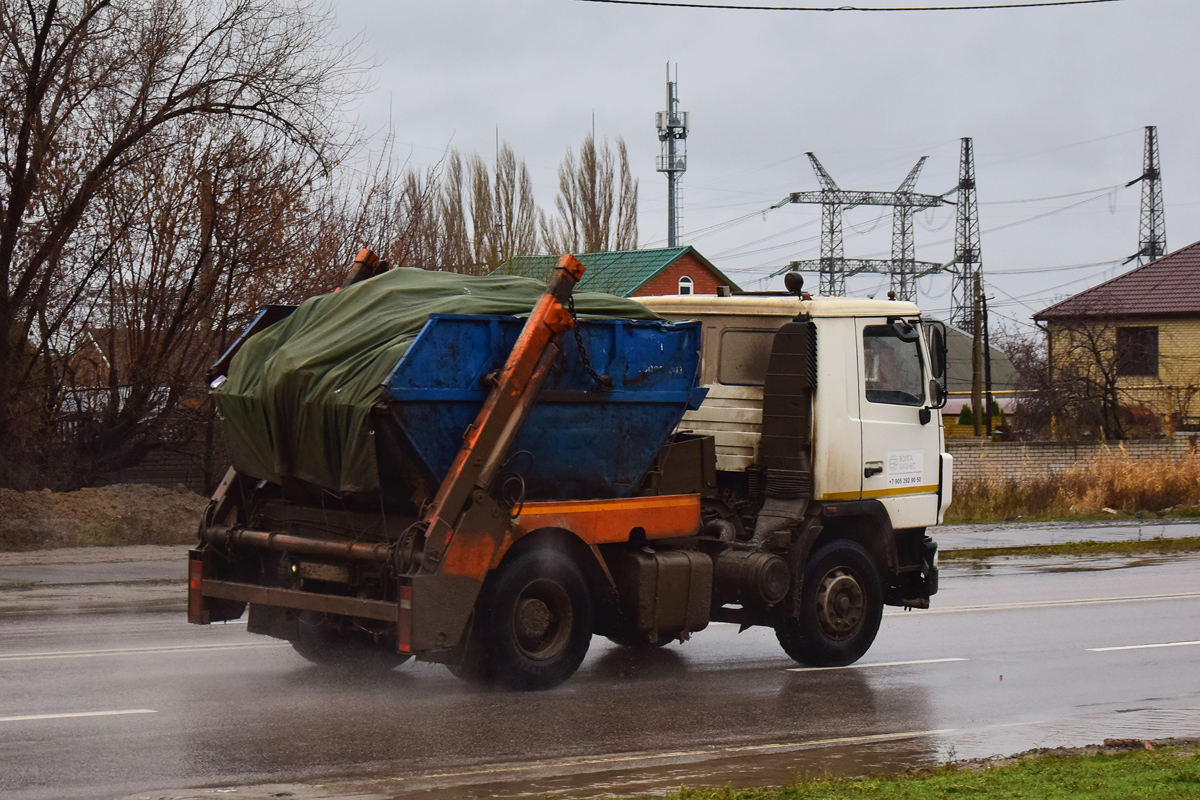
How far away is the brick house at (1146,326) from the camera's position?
47000 mm

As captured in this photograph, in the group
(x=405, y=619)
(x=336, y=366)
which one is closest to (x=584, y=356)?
(x=336, y=366)

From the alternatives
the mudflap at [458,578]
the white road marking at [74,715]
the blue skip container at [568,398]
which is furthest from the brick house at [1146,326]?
the white road marking at [74,715]

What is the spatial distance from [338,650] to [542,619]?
1.78m

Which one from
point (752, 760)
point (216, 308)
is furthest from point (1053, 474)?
point (752, 760)

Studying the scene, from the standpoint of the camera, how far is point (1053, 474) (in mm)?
32875

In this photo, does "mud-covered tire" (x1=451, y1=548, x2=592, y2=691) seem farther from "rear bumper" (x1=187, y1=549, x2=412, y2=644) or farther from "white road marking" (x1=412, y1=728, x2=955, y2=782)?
"white road marking" (x1=412, y1=728, x2=955, y2=782)

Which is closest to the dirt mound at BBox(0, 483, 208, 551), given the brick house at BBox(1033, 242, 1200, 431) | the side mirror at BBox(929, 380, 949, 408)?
the side mirror at BBox(929, 380, 949, 408)

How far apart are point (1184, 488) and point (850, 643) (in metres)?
23.7

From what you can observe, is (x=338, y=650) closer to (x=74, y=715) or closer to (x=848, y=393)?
(x=74, y=715)

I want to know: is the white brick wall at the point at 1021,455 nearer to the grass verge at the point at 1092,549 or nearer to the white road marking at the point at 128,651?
the grass verge at the point at 1092,549

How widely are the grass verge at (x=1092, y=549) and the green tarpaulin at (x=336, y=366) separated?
1367 cm

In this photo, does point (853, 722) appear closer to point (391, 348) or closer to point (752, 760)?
point (752, 760)

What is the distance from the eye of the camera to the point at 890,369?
11055mm

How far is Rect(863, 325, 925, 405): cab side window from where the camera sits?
10.9m
